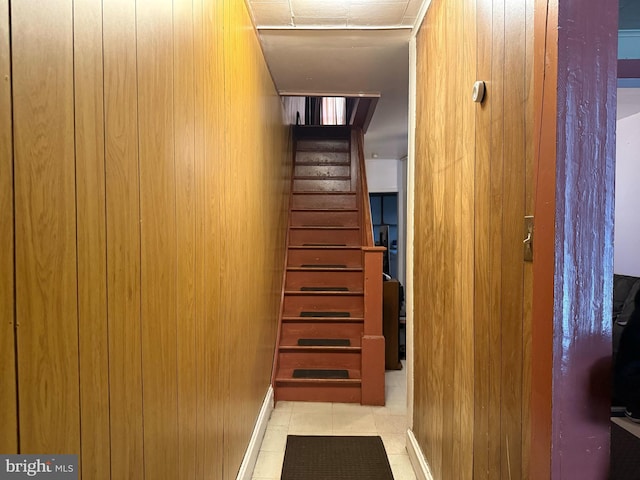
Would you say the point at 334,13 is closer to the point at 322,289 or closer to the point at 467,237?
the point at 467,237

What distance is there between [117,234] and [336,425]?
8.20 ft

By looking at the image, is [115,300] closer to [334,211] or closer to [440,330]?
[440,330]

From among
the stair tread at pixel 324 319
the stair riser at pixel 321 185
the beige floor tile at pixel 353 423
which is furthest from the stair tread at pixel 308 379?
the stair riser at pixel 321 185

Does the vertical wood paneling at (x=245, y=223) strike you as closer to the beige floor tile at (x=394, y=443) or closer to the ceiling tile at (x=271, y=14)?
the ceiling tile at (x=271, y=14)

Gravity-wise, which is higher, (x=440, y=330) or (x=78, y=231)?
(x=78, y=231)

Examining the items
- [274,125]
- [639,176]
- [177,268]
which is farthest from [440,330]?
[639,176]

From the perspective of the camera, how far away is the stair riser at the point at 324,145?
5.83m

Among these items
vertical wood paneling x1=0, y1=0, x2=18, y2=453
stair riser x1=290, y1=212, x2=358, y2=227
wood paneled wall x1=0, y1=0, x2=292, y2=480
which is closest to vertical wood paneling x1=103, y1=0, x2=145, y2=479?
wood paneled wall x1=0, y1=0, x2=292, y2=480

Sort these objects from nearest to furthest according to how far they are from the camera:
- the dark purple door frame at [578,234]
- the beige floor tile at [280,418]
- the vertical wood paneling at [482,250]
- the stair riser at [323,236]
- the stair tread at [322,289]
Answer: the dark purple door frame at [578,234] < the vertical wood paneling at [482,250] < the beige floor tile at [280,418] < the stair tread at [322,289] < the stair riser at [323,236]

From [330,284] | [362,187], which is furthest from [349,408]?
[362,187]

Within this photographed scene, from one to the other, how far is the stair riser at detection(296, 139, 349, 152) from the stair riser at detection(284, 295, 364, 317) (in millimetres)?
2629

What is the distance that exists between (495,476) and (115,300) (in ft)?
3.92

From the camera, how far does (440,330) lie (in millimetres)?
1855

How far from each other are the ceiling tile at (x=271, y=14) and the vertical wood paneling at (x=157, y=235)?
49.7 inches
